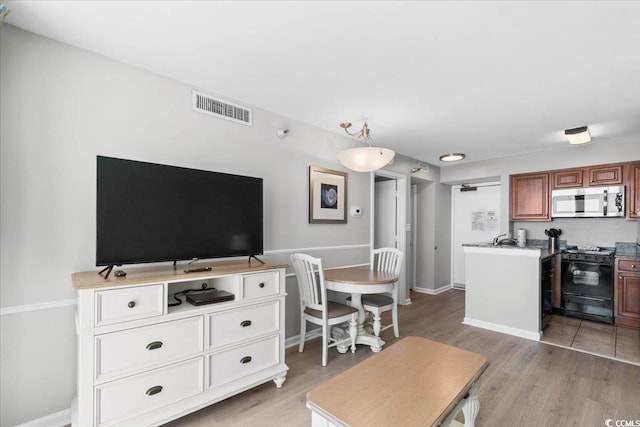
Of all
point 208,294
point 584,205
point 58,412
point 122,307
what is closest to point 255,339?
→ point 208,294

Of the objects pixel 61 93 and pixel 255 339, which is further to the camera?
pixel 255 339

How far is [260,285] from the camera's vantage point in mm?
2346

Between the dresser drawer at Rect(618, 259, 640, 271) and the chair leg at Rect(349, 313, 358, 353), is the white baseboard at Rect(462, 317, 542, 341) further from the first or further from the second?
the chair leg at Rect(349, 313, 358, 353)

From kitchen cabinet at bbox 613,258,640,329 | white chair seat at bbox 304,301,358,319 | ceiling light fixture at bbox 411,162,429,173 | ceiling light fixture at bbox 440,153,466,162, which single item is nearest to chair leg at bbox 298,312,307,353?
white chair seat at bbox 304,301,358,319

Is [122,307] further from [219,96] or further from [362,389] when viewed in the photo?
[219,96]

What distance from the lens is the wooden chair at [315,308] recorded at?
2789mm

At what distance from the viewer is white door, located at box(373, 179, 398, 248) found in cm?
505

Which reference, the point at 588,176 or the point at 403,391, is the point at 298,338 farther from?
the point at 588,176

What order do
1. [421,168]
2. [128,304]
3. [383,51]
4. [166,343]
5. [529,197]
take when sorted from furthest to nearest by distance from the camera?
[421,168], [529,197], [383,51], [166,343], [128,304]

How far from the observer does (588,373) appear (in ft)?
8.75

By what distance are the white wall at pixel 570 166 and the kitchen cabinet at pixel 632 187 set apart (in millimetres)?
139

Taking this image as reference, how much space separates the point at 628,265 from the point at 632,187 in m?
1.06

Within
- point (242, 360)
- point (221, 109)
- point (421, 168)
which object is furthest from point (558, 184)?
point (242, 360)

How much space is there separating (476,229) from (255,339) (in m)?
5.14
